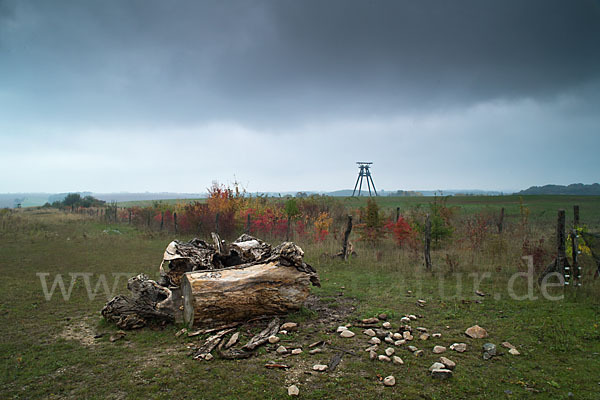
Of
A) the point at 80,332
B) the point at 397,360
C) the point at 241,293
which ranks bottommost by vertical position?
the point at 80,332

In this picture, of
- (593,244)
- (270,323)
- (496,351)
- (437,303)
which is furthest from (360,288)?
(593,244)

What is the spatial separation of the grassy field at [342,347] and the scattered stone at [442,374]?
0.09 m

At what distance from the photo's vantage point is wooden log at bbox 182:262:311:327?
575 cm

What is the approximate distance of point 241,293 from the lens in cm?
591

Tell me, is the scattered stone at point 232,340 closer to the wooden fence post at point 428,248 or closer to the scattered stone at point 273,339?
the scattered stone at point 273,339

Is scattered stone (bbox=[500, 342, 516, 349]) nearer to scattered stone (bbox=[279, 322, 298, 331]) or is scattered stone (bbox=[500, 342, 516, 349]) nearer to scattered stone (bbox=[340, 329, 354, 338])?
scattered stone (bbox=[340, 329, 354, 338])

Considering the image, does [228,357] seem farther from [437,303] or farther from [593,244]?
[593,244]

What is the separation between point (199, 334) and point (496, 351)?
432 centimetres

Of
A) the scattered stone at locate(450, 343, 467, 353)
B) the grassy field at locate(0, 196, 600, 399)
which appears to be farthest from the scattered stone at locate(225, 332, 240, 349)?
the scattered stone at locate(450, 343, 467, 353)

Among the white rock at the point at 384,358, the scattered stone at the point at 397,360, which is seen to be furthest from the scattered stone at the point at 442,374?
the white rock at the point at 384,358

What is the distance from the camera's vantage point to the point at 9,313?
6824 millimetres

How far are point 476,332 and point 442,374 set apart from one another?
5.31 feet

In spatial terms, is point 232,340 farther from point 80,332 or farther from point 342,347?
Result: point 80,332

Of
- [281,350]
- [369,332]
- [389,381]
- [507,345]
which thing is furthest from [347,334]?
[507,345]
